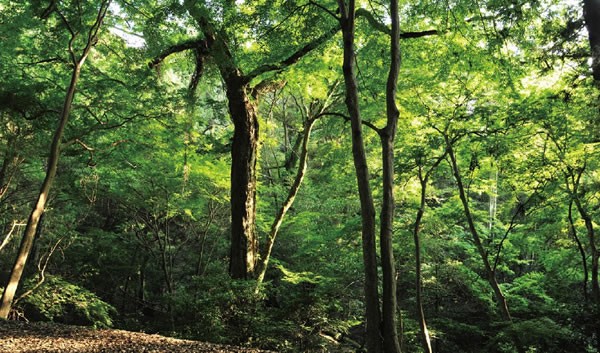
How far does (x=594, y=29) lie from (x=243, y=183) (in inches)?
246

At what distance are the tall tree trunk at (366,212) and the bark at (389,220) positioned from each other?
10 cm

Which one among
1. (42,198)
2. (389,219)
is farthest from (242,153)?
(389,219)

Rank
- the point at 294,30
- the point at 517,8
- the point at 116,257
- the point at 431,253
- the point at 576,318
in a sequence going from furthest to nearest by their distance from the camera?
the point at 116,257 < the point at 431,253 < the point at 294,30 < the point at 576,318 < the point at 517,8

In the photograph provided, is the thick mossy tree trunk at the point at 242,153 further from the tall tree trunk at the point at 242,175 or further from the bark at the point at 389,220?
the bark at the point at 389,220

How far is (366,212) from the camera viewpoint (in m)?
4.73

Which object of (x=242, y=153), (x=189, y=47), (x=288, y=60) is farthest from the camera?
(x=189, y=47)

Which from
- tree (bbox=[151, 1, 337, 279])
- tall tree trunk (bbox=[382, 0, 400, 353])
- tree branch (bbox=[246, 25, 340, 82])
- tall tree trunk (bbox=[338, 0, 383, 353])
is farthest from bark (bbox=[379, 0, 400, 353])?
tree (bbox=[151, 1, 337, 279])

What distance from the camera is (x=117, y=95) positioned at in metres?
9.08

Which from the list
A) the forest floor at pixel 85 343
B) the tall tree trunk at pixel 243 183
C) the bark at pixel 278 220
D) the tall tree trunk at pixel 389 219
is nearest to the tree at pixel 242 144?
the tall tree trunk at pixel 243 183

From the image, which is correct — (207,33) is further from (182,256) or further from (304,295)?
(182,256)

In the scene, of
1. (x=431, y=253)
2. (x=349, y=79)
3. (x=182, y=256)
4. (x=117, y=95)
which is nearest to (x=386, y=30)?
(x=349, y=79)

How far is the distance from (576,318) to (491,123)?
4947mm

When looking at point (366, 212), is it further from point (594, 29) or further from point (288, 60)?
point (288, 60)

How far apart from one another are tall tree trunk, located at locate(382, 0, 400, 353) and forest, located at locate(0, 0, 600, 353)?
23 millimetres
